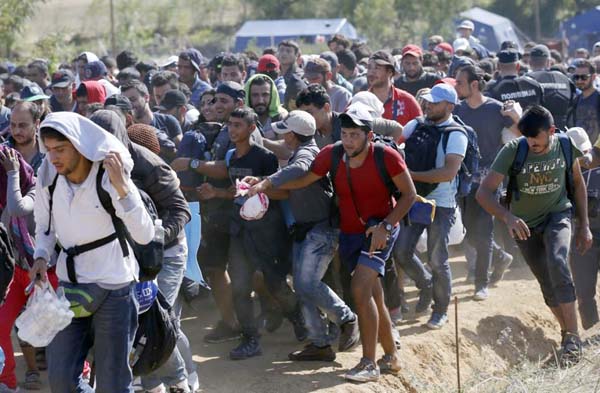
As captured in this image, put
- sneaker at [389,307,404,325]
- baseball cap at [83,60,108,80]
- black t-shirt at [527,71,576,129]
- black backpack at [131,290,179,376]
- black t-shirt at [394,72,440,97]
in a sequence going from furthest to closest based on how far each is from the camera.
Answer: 1. baseball cap at [83,60,108,80]
2. black t-shirt at [394,72,440,97]
3. black t-shirt at [527,71,576,129]
4. sneaker at [389,307,404,325]
5. black backpack at [131,290,179,376]

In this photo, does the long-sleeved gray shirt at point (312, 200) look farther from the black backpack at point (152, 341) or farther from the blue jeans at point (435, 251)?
the black backpack at point (152, 341)

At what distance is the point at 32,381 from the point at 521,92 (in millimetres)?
6437

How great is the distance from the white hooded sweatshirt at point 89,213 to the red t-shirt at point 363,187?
2375 millimetres

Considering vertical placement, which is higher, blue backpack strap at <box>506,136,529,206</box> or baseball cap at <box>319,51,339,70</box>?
blue backpack strap at <box>506,136,529,206</box>

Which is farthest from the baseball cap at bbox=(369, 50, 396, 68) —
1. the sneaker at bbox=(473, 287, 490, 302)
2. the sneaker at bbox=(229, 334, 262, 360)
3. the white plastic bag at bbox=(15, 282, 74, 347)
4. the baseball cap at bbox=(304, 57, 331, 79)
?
the white plastic bag at bbox=(15, 282, 74, 347)

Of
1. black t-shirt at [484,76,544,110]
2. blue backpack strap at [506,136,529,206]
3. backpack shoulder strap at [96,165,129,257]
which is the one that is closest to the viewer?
backpack shoulder strap at [96,165,129,257]

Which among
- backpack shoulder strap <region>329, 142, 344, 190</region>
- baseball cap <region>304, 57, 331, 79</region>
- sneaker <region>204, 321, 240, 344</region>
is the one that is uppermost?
backpack shoulder strap <region>329, 142, 344, 190</region>

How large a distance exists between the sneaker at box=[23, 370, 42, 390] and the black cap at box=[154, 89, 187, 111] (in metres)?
3.83

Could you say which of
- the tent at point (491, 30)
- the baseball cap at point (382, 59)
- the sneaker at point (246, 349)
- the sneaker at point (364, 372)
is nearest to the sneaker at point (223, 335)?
the sneaker at point (246, 349)

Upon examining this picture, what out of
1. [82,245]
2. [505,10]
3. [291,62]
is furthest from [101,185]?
[505,10]

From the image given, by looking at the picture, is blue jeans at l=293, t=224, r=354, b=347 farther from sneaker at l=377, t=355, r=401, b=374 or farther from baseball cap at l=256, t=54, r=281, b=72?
baseball cap at l=256, t=54, r=281, b=72

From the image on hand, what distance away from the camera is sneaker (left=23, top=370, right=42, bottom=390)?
809 centimetres

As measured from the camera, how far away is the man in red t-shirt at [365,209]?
801 centimetres

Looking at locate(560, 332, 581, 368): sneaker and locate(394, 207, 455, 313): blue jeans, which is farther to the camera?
locate(394, 207, 455, 313): blue jeans
